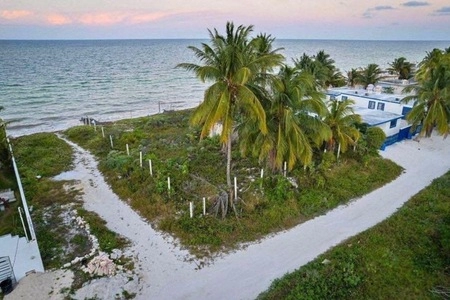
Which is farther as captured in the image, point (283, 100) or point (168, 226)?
point (283, 100)

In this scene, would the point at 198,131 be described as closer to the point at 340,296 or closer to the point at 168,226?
the point at 168,226

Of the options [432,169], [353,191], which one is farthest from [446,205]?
[432,169]

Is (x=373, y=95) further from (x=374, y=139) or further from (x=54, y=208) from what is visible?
(x=54, y=208)

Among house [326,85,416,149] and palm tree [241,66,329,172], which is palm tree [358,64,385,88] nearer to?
house [326,85,416,149]

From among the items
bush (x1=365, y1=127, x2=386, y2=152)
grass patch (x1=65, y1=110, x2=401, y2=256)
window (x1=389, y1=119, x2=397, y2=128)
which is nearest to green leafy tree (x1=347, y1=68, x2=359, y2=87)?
window (x1=389, y1=119, x2=397, y2=128)

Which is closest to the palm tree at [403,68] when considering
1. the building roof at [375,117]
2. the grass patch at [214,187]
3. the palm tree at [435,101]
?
the building roof at [375,117]

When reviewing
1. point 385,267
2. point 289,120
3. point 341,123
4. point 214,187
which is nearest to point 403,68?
point 341,123

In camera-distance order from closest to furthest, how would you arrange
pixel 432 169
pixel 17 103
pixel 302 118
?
pixel 302 118 < pixel 432 169 < pixel 17 103
